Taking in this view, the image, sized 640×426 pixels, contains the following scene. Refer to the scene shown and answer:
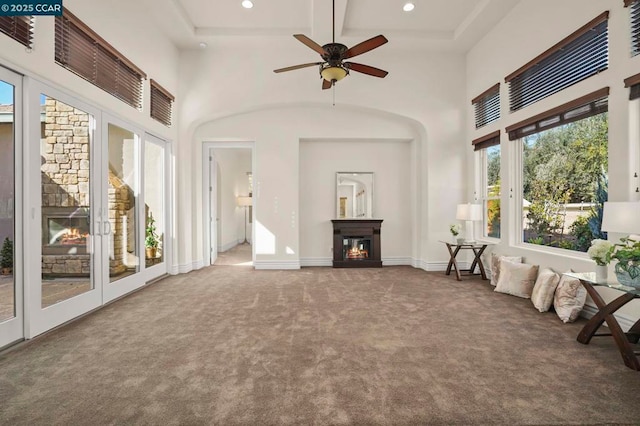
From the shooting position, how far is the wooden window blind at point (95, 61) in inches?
133

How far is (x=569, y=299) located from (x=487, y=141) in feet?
9.88

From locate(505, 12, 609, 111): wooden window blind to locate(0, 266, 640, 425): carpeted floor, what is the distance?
105 inches

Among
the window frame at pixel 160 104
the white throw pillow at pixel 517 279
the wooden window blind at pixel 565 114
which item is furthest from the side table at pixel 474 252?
the window frame at pixel 160 104

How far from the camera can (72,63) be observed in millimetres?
3498

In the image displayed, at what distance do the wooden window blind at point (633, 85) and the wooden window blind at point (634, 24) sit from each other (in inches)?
9.5

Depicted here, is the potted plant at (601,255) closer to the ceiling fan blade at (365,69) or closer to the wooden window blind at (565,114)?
the wooden window blind at (565,114)

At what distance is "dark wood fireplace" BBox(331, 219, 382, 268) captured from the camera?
22.2 feet

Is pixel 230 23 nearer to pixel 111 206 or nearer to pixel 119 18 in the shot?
pixel 119 18

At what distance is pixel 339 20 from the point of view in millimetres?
5125

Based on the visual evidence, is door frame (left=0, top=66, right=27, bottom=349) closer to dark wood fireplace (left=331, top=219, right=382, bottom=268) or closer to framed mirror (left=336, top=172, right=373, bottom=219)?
dark wood fireplace (left=331, top=219, right=382, bottom=268)

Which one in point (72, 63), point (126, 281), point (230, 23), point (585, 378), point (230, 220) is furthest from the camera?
point (230, 220)

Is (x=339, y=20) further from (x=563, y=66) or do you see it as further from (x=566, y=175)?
(x=566, y=175)

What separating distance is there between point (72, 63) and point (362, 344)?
3996 mm

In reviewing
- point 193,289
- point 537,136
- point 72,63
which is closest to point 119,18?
point 72,63
